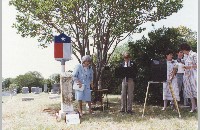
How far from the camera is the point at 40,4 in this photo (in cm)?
1155

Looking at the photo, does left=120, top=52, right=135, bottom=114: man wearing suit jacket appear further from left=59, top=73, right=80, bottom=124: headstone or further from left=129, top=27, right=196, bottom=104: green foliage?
left=129, top=27, right=196, bottom=104: green foliage

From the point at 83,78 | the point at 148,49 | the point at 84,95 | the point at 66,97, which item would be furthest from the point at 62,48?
the point at 148,49

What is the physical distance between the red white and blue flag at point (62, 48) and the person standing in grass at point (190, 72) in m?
3.24

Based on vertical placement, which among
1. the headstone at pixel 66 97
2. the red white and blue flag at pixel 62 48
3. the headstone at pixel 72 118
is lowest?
the headstone at pixel 72 118

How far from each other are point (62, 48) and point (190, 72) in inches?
150

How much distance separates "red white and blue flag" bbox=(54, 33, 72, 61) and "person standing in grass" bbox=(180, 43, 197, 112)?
324 cm

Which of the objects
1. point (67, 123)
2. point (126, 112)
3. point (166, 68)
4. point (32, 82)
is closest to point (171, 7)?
point (166, 68)

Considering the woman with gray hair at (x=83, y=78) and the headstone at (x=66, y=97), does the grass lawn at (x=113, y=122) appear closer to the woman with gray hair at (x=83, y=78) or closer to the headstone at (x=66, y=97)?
the headstone at (x=66, y=97)

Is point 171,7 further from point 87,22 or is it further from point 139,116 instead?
Result: point 139,116

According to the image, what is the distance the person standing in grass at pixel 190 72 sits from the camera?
9.30m

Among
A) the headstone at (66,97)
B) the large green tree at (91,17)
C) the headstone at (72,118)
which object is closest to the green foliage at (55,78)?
the large green tree at (91,17)

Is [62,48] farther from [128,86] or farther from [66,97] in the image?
[128,86]

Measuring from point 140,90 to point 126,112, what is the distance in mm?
3078

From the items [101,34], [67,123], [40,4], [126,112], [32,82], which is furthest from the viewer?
[32,82]
